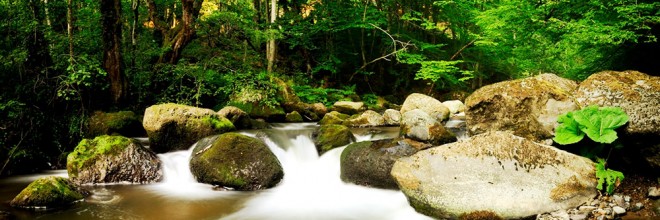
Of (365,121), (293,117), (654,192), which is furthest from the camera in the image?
(293,117)

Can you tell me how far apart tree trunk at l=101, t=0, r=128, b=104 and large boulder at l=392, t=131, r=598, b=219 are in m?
7.68

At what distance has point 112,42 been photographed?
9.11 m

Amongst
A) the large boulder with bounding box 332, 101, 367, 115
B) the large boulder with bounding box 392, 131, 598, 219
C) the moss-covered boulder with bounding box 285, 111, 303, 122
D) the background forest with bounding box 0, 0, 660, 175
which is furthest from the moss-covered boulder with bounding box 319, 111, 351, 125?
the large boulder with bounding box 392, 131, 598, 219

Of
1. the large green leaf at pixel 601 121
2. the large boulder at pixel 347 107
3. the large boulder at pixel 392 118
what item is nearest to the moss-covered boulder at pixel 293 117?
the large boulder at pixel 347 107

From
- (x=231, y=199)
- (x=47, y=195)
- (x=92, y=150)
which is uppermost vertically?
(x=92, y=150)

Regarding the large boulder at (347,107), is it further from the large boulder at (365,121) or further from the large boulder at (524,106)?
the large boulder at (524,106)

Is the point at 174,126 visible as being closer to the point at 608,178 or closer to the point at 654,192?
the point at 608,178

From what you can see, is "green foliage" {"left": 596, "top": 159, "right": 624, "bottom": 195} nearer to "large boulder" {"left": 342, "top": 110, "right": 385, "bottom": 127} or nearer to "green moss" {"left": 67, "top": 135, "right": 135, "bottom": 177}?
"large boulder" {"left": 342, "top": 110, "right": 385, "bottom": 127}

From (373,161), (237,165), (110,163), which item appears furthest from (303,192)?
(110,163)

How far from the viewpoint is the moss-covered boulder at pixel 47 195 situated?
5.21 m

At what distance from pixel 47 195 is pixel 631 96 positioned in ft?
27.2

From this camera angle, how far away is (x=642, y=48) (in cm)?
A: 809

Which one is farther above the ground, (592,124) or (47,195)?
(592,124)

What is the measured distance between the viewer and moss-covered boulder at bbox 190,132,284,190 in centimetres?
664
